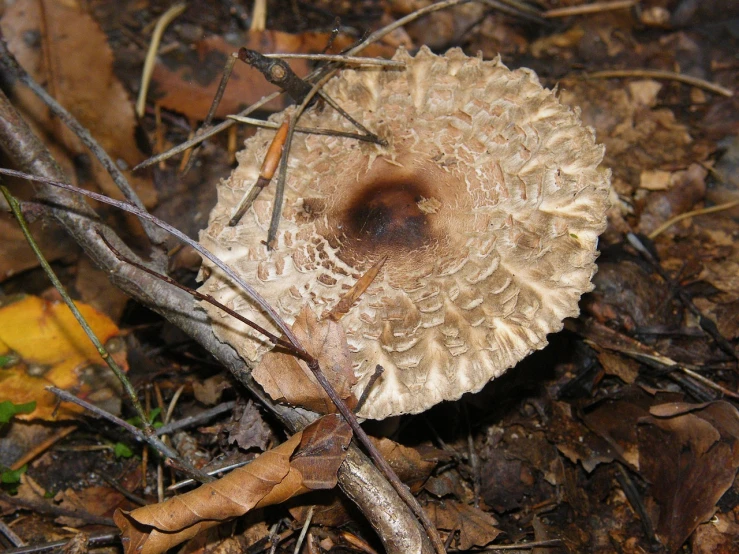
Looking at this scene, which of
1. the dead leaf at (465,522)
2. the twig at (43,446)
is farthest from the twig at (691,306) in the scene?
the twig at (43,446)

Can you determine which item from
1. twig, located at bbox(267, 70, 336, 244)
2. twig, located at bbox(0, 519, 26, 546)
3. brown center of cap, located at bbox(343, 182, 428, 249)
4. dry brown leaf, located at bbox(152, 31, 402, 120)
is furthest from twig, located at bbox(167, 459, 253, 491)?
dry brown leaf, located at bbox(152, 31, 402, 120)

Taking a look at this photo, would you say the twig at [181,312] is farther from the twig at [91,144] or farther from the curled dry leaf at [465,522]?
the curled dry leaf at [465,522]

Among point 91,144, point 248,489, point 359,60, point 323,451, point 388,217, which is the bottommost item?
point 248,489

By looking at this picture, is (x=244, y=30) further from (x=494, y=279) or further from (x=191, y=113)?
(x=494, y=279)

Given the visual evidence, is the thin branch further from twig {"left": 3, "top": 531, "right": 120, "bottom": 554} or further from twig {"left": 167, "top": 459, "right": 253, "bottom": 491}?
twig {"left": 3, "top": 531, "right": 120, "bottom": 554}

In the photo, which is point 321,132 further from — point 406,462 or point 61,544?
point 61,544

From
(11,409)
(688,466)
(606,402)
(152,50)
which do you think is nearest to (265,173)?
(11,409)

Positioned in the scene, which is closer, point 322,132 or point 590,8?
point 322,132
